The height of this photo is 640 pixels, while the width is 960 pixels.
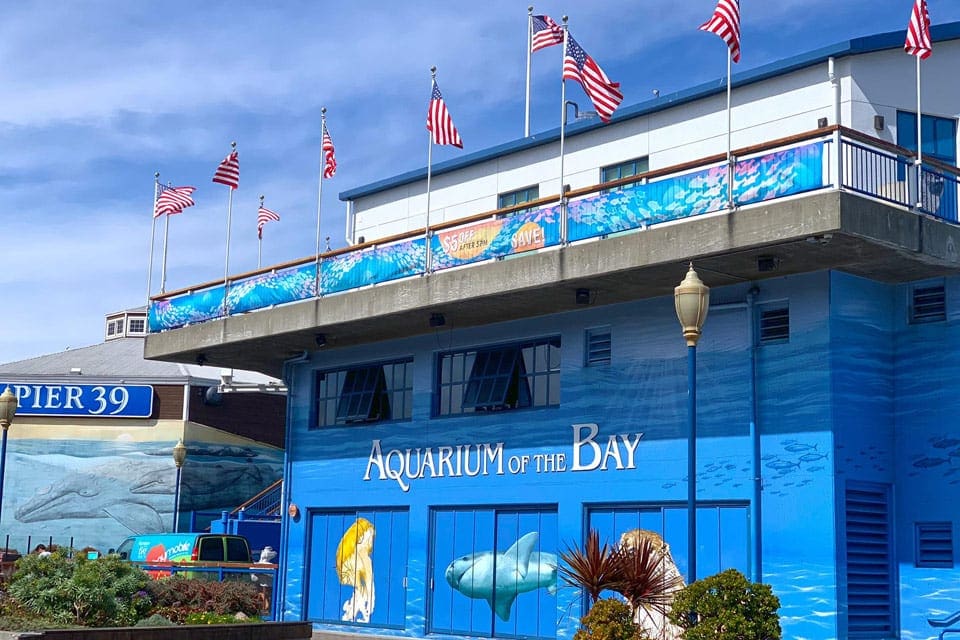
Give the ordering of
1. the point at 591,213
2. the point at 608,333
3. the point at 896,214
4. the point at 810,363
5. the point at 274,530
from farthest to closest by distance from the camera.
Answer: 1. the point at 274,530
2. the point at 608,333
3. the point at 591,213
4. the point at 810,363
5. the point at 896,214

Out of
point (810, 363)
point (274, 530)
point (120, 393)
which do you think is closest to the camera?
point (810, 363)

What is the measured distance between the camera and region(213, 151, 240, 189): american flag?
101ft

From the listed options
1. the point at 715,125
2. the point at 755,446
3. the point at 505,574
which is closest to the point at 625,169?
the point at 715,125

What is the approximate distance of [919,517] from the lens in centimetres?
2039

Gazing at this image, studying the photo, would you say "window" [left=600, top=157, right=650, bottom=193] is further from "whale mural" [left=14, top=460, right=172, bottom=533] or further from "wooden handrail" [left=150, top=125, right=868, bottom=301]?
"whale mural" [left=14, top=460, right=172, bottom=533]

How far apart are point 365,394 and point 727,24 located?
41.1ft

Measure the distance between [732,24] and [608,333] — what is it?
6310 mm

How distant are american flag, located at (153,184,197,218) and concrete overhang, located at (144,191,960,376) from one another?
4386 millimetres

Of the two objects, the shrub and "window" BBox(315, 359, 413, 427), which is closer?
the shrub

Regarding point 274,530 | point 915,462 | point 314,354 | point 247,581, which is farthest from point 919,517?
point 274,530

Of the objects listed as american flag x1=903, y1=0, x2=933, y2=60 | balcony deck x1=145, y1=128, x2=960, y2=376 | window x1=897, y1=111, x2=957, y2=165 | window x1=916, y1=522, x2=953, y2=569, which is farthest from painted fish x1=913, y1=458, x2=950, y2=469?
american flag x1=903, y1=0, x2=933, y2=60

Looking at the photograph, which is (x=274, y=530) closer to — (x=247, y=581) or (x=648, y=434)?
(x=247, y=581)

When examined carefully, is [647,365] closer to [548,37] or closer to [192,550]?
[548,37]

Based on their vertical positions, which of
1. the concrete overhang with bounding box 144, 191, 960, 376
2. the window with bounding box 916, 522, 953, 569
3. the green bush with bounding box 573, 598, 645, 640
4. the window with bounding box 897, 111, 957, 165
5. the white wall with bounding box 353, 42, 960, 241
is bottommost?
the green bush with bounding box 573, 598, 645, 640
